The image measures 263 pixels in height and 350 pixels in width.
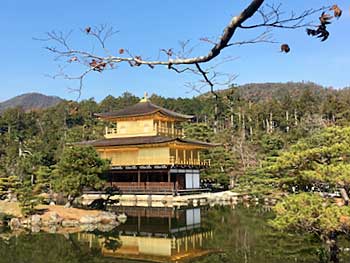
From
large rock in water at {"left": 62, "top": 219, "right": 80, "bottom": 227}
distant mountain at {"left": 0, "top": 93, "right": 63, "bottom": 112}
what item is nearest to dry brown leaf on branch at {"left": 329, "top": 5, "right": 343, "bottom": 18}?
large rock in water at {"left": 62, "top": 219, "right": 80, "bottom": 227}

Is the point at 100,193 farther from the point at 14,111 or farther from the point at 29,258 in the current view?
the point at 14,111

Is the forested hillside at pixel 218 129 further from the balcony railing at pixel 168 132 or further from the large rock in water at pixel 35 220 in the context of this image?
the large rock in water at pixel 35 220

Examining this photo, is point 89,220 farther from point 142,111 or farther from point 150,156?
point 142,111

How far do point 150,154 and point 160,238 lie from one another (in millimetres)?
14551

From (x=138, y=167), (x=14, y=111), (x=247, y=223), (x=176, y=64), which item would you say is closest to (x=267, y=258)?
(x=247, y=223)

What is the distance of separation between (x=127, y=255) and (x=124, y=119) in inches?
819

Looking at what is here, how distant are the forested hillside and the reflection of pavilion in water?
8.80 metres

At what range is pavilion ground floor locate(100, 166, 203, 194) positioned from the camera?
27297 mm

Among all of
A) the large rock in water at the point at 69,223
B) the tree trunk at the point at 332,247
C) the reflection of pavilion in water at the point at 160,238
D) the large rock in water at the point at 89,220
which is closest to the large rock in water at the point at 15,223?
the large rock in water at the point at 69,223

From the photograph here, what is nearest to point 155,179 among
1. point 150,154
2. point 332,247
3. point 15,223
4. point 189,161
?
point 150,154

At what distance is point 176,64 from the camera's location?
254 cm

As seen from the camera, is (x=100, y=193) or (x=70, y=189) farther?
(x=100, y=193)

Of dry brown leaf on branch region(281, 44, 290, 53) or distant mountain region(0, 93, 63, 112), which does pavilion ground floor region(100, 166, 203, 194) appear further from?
distant mountain region(0, 93, 63, 112)

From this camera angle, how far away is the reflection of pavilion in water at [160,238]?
1124 cm
